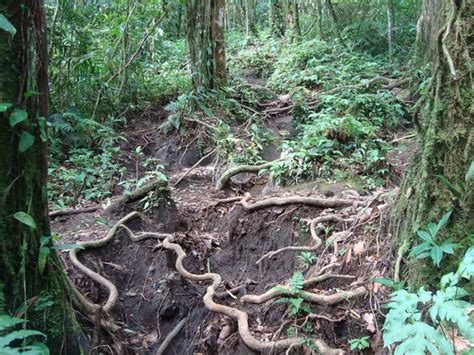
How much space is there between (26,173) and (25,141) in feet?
0.72

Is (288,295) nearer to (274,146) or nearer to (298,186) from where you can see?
(298,186)

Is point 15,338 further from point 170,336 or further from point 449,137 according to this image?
point 449,137

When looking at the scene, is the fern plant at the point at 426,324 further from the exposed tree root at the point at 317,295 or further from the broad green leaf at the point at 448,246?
the exposed tree root at the point at 317,295

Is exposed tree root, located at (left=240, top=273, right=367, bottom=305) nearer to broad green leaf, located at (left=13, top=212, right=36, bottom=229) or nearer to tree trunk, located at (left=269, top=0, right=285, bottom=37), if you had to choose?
broad green leaf, located at (left=13, top=212, right=36, bottom=229)

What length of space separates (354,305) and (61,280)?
1.92 m

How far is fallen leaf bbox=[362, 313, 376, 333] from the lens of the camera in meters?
2.85

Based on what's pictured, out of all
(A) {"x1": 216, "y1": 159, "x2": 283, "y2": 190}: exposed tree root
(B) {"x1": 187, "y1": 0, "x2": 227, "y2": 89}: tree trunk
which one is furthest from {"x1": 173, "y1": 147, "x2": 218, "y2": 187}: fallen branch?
Answer: (B) {"x1": 187, "y1": 0, "x2": 227, "y2": 89}: tree trunk

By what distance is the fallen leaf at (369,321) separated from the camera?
285 centimetres

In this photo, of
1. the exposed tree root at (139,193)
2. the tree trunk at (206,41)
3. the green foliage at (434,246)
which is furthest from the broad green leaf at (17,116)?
the tree trunk at (206,41)

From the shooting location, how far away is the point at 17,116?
2.33 meters

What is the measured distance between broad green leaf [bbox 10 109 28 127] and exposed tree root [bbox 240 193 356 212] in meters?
2.98

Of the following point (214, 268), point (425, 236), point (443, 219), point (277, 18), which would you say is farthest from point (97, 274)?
point (277, 18)

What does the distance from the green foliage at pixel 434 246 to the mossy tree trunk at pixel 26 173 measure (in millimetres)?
2115

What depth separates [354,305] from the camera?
3.09 meters
